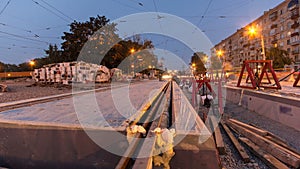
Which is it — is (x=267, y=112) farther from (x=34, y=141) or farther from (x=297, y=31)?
(x=297, y=31)

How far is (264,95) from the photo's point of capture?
6.56 m

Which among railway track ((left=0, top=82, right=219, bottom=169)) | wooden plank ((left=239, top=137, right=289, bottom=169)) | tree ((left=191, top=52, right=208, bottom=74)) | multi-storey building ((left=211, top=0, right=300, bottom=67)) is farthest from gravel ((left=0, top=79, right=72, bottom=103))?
tree ((left=191, top=52, right=208, bottom=74))

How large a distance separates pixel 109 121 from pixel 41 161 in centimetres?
142

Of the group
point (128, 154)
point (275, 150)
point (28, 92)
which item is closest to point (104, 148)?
point (128, 154)

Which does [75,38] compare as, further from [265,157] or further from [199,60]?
[199,60]

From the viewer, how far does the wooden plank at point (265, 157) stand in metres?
2.99

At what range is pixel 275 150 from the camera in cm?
334

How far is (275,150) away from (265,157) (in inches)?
10.3

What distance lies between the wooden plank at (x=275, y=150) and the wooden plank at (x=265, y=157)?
0.33ft

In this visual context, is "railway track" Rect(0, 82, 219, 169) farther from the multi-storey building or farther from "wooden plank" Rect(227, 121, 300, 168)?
the multi-storey building

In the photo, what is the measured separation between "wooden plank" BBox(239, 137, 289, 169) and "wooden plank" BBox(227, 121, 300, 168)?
0.10m

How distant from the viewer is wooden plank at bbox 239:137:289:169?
2.99 m

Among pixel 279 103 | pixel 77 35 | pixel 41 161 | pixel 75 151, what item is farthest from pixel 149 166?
pixel 77 35

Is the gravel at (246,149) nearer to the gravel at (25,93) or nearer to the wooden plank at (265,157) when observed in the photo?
the wooden plank at (265,157)
